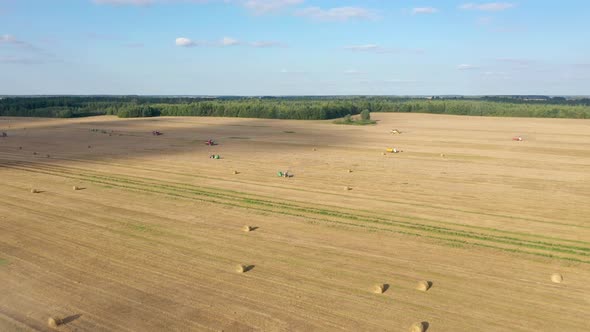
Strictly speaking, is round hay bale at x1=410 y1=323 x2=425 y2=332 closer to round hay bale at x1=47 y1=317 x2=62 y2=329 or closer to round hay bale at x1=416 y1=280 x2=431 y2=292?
round hay bale at x1=416 y1=280 x2=431 y2=292

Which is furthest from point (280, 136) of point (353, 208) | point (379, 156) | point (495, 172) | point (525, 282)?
point (525, 282)

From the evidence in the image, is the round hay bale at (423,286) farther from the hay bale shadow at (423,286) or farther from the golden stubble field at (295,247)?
Answer: the golden stubble field at (295,247)

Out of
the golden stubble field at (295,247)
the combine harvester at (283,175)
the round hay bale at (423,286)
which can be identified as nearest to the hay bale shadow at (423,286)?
the round hay bale at (423,286)

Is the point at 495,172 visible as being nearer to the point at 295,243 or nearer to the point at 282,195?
the point at 282,195

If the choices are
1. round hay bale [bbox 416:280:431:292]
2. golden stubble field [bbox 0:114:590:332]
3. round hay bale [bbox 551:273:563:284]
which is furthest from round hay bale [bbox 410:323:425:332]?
round hay bale [bbox 551:273:563:284]

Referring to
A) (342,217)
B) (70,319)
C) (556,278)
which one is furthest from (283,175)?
(70,319)
